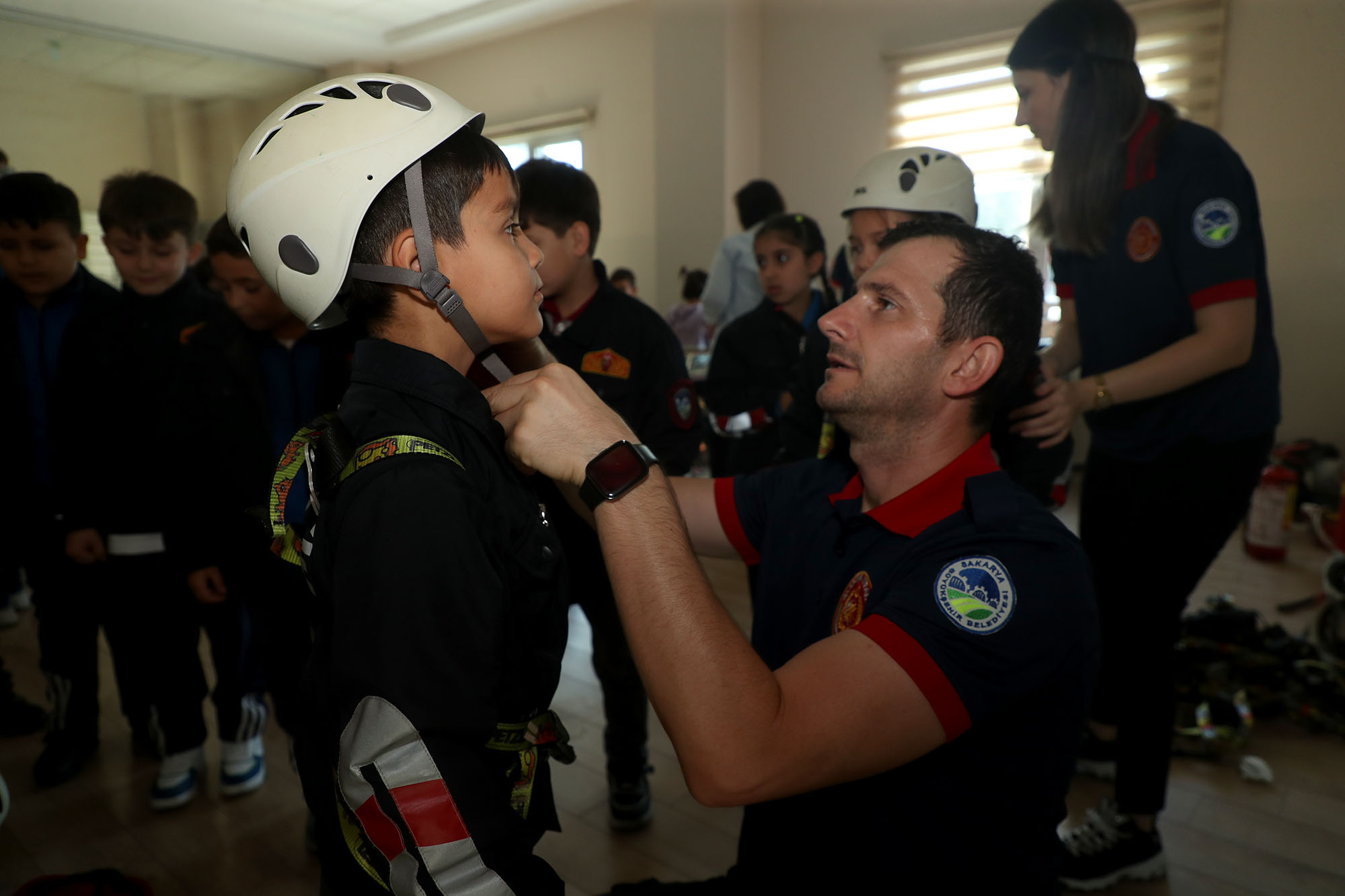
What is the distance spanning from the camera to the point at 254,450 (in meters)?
2.23

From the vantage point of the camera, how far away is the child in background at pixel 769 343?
3.04 m

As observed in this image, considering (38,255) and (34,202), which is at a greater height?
(34,202)

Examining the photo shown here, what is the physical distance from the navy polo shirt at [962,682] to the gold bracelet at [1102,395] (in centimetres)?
70

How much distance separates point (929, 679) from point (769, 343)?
2.24 metres

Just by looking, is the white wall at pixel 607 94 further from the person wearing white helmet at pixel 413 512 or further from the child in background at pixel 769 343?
the person wearing white helmet at pixel 413 512

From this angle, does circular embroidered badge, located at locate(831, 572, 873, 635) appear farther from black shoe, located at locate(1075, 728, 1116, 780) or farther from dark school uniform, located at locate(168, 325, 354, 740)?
black shoe, located at locate(1075, 728, 1116, 780)

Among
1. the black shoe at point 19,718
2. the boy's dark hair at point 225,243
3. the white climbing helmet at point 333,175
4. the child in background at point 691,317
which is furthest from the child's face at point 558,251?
the child in background at point 691,317

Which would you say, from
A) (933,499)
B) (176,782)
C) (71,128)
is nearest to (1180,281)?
(933,499)

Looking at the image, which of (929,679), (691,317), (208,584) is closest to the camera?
(929,679)

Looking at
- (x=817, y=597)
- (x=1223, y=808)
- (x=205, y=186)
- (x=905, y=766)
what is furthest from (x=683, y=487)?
(x=205, y=186)

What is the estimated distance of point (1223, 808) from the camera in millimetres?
2355

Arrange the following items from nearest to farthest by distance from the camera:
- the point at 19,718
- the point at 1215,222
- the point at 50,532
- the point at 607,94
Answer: the point at 1215,222, the point at 50,532, the point at 19,718, the point at 607,94

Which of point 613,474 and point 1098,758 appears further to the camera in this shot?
→ point 1098,758

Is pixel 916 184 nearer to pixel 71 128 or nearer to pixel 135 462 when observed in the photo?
pixel 135 462
